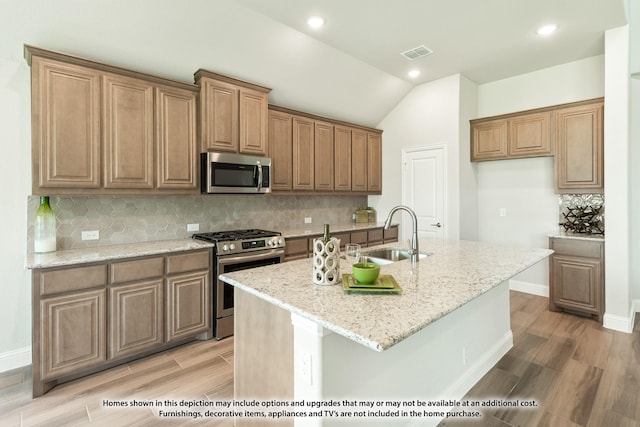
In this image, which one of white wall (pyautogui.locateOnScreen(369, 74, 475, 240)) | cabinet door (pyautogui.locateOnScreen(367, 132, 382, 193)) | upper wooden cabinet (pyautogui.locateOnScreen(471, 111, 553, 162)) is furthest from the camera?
cabinet door (pyautogui.locateOnScreen(367, 132, 382, 193))

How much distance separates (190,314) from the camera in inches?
116

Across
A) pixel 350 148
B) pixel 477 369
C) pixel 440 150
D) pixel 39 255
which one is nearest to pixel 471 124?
pixel 440 150

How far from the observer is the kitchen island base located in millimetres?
1313

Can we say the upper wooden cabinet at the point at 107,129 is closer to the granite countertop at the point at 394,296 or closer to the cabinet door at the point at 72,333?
the cabinet door at the point at 72,333

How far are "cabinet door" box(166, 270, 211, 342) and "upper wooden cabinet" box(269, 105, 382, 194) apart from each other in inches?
60.1

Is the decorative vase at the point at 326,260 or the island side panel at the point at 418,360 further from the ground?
the decorative vase at the point at 326,260

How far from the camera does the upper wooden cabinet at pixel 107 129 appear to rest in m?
2.44

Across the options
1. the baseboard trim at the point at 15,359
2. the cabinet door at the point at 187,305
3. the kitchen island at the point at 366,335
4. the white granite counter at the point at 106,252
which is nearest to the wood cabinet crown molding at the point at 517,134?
the kitchen island at the point at 366,335

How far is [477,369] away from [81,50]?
392 cm

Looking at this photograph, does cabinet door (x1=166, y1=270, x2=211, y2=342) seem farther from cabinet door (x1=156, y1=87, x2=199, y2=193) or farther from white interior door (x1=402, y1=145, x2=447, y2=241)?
white interior door (x1=402, y1=145, x2=447, y2=241)

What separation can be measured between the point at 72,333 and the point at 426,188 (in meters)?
4.36

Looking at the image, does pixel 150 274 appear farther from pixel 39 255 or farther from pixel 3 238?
pixel 3 238

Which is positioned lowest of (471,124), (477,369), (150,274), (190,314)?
(477,369)

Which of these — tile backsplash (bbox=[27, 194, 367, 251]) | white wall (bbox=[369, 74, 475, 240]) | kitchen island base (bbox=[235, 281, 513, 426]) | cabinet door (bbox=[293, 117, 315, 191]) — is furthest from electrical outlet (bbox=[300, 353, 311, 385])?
white wall (bbox=[369, 74, 475, 240])
